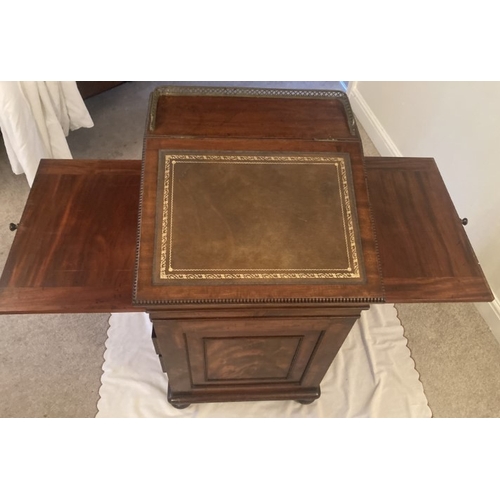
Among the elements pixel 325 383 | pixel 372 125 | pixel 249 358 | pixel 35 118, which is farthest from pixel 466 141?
pixel 35 118

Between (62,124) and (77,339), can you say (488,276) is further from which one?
(62,124)

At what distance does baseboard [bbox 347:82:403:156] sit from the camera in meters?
1.93

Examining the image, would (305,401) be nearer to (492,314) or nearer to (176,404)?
(176,404)

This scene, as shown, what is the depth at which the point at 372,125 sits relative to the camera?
2.01m

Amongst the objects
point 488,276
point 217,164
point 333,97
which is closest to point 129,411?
point 217,164

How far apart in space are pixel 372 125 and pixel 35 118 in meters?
1.37

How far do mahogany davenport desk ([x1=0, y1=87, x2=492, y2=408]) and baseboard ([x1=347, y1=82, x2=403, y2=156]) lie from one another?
762mm

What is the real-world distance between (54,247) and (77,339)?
54cm

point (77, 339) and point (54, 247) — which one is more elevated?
point (54, 247)

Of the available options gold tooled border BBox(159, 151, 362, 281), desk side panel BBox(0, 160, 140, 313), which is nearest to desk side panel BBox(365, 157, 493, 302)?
gold tooled border BBox(159, 151, 362, 281)

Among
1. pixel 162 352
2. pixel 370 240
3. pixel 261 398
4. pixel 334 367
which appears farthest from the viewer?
pixel 334 367

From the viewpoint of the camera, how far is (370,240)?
0.90 meters

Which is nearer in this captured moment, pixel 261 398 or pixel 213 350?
pixel 213 350

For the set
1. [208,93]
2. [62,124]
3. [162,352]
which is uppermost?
[208,93]
